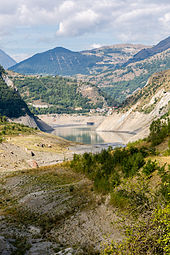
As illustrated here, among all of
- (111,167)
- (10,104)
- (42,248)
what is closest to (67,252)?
(42,248)

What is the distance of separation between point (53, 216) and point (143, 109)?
12557 cm

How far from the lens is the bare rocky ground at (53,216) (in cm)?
1669

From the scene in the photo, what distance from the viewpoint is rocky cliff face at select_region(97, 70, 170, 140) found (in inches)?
4972

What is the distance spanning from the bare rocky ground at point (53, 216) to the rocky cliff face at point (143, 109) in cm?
8918

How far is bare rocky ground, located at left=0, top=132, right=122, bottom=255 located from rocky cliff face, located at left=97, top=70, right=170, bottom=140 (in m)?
89.2

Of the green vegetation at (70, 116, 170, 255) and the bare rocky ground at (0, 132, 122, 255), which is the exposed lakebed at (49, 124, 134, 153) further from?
the bare rocky ground at (0, 132, 122, 255)

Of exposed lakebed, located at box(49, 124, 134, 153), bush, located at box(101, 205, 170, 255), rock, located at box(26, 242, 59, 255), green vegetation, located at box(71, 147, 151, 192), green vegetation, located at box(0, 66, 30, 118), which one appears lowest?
exposed lakebed, located at box(49, 124, 134, 153)

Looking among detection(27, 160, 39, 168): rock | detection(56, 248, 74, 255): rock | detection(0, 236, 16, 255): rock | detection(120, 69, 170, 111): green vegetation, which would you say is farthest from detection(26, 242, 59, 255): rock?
detection(120, 69, 170, 111): green vegetation

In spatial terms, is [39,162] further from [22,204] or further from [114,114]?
[114,114]

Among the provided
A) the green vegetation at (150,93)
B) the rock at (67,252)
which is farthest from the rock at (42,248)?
the green vegetation at (150,93)

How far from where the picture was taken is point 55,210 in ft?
76.3

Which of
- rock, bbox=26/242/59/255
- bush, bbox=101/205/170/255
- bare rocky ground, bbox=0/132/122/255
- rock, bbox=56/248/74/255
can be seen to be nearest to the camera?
bush, bbox=101/205/170/255

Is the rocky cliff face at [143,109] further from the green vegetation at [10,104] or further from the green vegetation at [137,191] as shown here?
the green vegetation at [137,191]

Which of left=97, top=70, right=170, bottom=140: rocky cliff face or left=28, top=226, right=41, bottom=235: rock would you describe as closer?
left=28, top=226, right=41, bottom=235: rock
